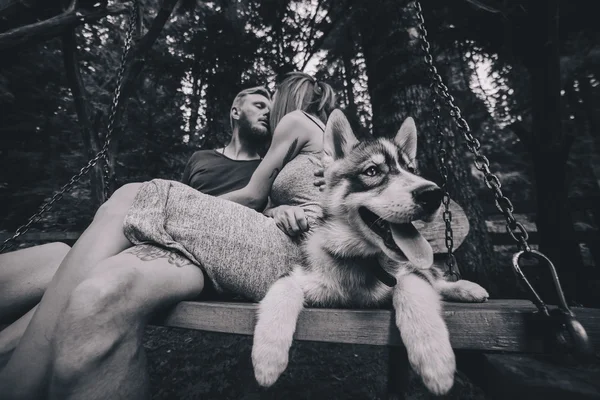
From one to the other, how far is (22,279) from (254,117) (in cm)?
246

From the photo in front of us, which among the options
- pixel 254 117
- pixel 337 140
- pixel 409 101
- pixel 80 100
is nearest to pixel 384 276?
pixel 337 140

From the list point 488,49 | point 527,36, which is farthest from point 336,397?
point 488,49

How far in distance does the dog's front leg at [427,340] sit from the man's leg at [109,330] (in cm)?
120

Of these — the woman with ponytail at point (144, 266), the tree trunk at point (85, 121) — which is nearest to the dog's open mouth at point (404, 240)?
the woman with ponytail at point (144, 266)

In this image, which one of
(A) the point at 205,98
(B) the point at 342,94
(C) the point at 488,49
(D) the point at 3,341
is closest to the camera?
(D) the point at 3,341

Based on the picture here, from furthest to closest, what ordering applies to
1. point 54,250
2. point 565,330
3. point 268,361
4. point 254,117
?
1. point 254,117
2. point 54,250
3. point 268,361
4. point 565,330

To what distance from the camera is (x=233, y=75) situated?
611 cm

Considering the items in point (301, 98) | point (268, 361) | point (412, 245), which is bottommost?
point (268, 361)

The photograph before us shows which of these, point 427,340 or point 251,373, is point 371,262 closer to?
point 427,340

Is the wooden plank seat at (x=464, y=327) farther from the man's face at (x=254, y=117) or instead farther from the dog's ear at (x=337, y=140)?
the man's face at (x=254, y=117)

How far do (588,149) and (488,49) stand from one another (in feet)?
16.9

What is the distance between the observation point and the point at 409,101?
339 cm

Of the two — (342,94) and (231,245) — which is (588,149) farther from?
(231,245)

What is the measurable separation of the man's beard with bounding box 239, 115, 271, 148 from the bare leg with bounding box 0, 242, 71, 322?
6.89ft
